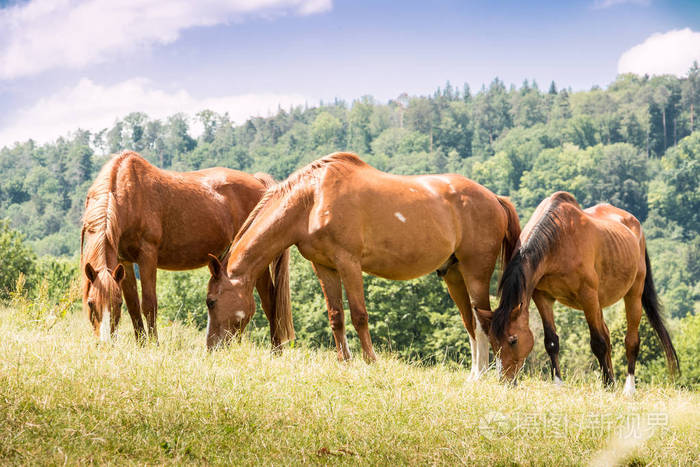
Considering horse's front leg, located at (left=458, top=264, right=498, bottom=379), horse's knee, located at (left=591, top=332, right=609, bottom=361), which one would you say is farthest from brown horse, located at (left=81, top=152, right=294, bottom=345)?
horse's knee, located at (left=591, top=332, right=609, bottom=361)

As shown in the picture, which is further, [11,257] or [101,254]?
[11,257]

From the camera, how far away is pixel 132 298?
8.16 meters

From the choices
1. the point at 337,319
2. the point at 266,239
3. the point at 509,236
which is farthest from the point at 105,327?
the point at 509,236

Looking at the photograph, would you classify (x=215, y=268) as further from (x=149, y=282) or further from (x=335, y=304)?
(x=335, y=304)

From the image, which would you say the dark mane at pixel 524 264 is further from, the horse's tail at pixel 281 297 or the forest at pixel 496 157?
the forest at pixel 496 157

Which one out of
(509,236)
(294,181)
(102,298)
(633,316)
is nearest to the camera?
(102,298)

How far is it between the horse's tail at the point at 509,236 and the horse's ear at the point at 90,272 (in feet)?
16.6

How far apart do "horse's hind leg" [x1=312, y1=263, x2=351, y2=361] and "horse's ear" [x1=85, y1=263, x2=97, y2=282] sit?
2.48 meters

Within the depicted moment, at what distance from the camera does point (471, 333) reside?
8.58 meters

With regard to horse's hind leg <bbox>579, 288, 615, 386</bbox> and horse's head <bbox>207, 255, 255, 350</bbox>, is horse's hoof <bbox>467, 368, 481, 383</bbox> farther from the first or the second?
horse's head <bbox>207, 255, 255, 350</bbox>

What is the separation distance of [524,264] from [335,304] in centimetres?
233

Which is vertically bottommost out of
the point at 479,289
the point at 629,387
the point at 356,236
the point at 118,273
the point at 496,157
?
the point at 496,157

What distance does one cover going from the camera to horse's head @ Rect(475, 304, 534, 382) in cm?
752

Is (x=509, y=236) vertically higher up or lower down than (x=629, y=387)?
higher up
